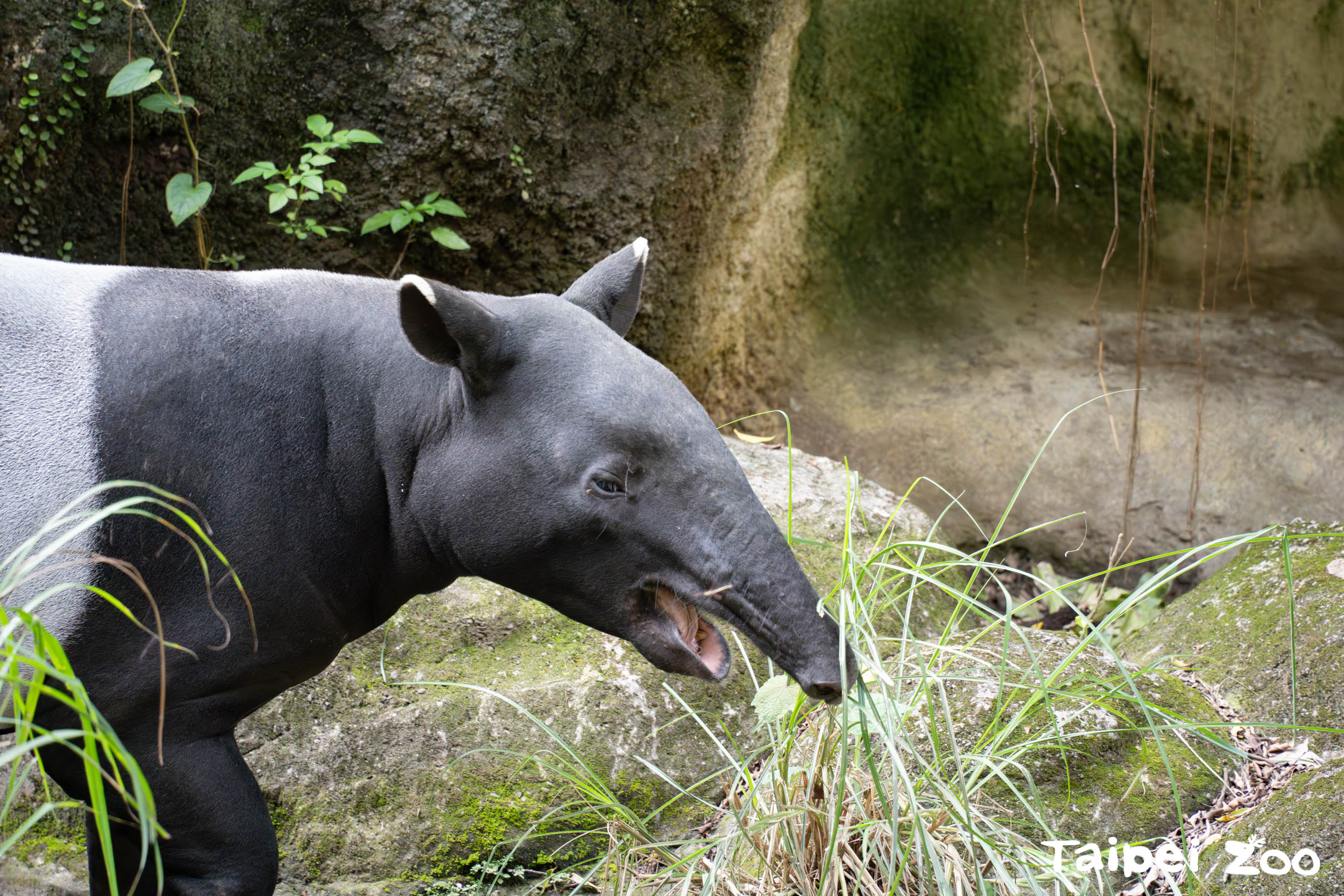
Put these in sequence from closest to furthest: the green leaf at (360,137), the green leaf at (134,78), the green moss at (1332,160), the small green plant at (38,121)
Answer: the green leaf at (134,78)
the small green plant at (38,121)
the green leaf at (360,137)
the green moss at (1332,160)

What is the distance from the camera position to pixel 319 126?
4.39 metres

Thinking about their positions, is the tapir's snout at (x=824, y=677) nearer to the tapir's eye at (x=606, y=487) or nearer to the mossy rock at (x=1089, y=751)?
the tapir's eye at (x=606, y=487)

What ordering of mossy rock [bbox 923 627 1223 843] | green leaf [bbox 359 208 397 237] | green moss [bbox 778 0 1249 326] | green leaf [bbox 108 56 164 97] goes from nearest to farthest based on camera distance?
mossy rock [bbox 923 627 1223 843], green leaf [bbox 108 56 164 97], green leaf [bbox 359 208 397 237], green moss [bbox 778 0 1249 326]

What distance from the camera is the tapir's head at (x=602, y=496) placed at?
216cm

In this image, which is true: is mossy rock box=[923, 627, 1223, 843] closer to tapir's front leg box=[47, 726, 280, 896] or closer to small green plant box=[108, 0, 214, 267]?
tapir's front leg box=[47, 726, 280, 896]

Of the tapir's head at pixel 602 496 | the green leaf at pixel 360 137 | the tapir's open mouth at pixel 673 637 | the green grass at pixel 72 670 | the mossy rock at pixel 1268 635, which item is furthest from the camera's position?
the green leaf at pixel 360 137

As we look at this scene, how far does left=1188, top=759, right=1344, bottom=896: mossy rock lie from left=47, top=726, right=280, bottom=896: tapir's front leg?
7.13ft

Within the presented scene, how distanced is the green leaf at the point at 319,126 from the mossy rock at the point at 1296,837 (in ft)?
13.0

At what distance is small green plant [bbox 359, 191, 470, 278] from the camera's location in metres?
4.65

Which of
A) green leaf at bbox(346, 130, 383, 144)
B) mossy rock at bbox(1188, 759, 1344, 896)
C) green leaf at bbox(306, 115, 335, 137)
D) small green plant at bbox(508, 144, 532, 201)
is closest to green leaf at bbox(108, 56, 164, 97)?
green leaf at bbox(306, 115, 335, 137)

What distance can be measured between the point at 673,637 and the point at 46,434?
130 centimetres

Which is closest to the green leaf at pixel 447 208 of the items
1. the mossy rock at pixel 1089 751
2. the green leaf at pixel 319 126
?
the green leaf at pixel 319 126

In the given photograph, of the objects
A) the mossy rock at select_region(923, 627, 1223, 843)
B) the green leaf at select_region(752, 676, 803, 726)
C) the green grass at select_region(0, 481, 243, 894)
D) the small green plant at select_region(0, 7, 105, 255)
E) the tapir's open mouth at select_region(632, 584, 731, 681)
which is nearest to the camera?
the green grass at select_region(0, 481, 243, 894)

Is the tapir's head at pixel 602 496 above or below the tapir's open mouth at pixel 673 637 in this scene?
above
